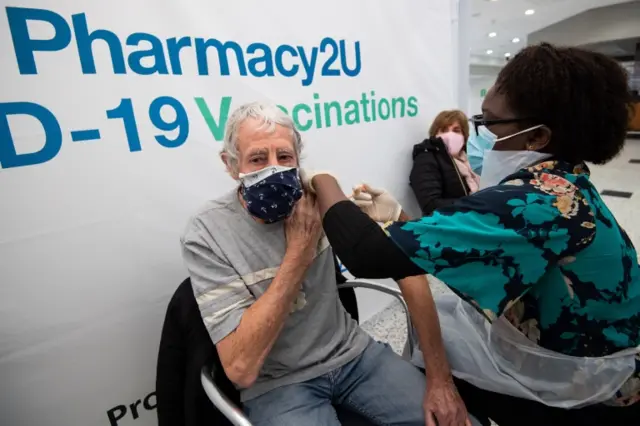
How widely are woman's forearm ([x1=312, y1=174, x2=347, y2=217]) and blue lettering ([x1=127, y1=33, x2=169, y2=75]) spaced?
70cm

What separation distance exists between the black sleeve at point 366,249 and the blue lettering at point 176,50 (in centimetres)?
86

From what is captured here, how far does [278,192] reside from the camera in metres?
0.98

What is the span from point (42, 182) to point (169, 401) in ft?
2.39

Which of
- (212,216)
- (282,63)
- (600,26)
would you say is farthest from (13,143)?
(600,26)

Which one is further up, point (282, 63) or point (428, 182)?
point (282, 63)

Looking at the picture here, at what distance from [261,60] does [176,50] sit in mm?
358

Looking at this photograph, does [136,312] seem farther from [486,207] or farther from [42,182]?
[486,207]

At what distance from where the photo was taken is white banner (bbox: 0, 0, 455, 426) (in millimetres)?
1037

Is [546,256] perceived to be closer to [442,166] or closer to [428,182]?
[428,182]

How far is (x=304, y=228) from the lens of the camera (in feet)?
3.34

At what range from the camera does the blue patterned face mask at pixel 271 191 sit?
971 millimetres

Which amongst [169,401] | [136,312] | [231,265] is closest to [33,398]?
[136,312]

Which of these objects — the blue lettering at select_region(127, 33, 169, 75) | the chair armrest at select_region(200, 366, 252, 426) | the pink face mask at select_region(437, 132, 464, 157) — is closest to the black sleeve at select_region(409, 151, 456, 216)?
the pink face mask at select_region(437, 132, 464, 157)

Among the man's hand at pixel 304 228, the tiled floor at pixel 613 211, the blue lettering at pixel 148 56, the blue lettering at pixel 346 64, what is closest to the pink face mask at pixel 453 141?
the blue lettering at pixel 346 64
